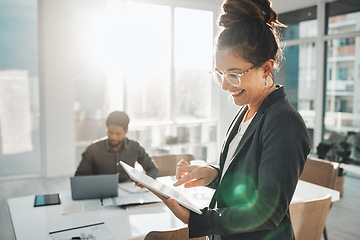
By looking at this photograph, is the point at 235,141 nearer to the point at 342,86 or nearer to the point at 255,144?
the point at 255,144

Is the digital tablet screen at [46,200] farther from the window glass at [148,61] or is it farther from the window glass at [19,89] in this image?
the window glass at [148,61]

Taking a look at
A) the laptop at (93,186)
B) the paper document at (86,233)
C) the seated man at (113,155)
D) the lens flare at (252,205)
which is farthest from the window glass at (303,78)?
the lens flare at (252,205)

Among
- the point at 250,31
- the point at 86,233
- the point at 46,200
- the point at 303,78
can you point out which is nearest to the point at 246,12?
the point at 250,31

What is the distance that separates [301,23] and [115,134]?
5.06 m

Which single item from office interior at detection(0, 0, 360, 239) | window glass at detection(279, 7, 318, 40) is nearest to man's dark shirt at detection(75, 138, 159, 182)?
office interior at detection(0, 0, 360, 239)

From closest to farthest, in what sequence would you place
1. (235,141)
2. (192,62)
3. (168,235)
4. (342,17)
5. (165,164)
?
(235,141), (168,235), (165,164), (342,17), (192,62)

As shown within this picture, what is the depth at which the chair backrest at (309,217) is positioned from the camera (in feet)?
5.94

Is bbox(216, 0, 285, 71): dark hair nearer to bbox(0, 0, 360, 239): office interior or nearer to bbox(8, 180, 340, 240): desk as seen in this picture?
bbox(8, 180, 340, 240): desk

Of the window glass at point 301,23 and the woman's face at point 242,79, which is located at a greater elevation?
the window glass at point 301,23

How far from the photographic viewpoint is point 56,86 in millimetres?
5523

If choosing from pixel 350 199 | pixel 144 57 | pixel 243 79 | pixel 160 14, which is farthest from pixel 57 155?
pixel 243 79

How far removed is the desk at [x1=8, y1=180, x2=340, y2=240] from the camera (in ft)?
5.65

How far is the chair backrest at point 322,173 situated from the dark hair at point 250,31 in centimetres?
210

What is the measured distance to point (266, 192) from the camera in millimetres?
879
